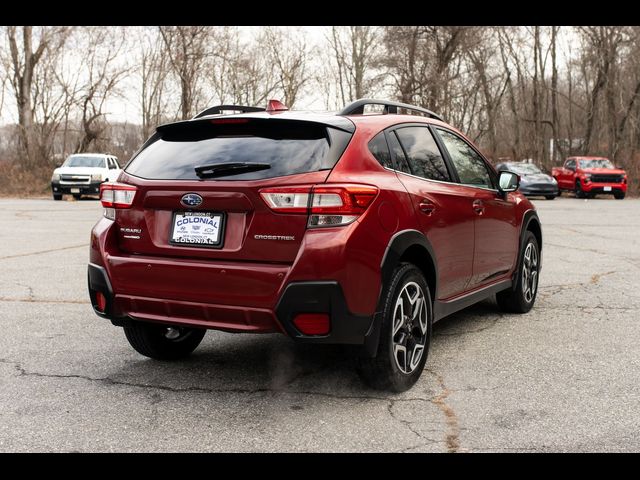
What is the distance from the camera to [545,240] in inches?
496

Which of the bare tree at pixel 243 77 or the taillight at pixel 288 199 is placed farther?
the bare tree at pixel 243 77

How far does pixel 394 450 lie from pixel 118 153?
1804 inches

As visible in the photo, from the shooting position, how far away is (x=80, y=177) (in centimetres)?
2684

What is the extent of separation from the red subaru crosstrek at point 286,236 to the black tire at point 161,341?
2 centimetres

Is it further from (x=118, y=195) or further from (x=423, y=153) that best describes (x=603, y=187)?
(x=118, y=195)

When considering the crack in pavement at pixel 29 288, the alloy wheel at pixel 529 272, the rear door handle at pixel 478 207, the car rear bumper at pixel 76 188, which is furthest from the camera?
the car rear bumper at pixel 76 188

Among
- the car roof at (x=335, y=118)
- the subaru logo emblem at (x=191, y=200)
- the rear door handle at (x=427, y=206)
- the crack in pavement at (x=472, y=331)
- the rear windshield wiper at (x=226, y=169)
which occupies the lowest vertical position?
the crack in pavement at (x=472, y=331)

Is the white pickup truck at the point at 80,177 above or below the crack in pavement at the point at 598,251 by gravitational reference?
above

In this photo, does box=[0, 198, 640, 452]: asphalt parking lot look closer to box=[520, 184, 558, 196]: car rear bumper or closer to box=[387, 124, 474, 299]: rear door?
box=[387, 124, 474, 299]: rear door

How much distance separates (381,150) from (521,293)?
276 centimetres

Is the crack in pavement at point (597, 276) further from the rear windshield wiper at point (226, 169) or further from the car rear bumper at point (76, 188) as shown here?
the car rear bumper at point (76, 188)

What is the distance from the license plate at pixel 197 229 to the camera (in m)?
3.74

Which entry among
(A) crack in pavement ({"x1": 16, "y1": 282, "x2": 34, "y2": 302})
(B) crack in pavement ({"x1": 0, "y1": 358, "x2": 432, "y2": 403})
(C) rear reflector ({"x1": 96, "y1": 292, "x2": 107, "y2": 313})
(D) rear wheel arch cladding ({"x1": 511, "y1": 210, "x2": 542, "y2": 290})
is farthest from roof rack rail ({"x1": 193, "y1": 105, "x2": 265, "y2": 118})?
(A) crack in pavement ({"x1": 16, "y1": 282, "x2": 34, "y2": 302})

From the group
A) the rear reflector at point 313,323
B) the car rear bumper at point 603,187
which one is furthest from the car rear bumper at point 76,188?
the rear reflector at point 313,323
